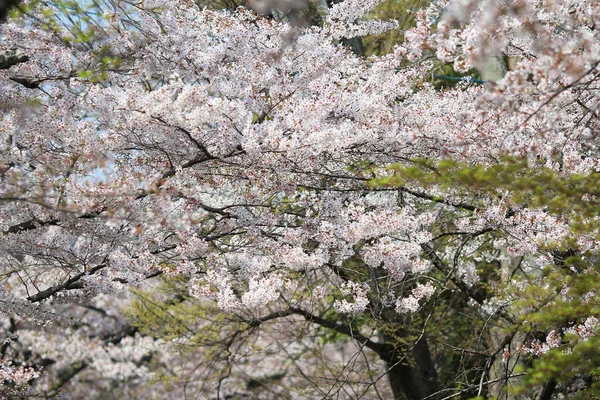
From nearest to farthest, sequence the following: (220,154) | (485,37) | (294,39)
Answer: (485,37) → (220,154) → (294,39)

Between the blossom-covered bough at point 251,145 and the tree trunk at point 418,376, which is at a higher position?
the blossom-covered bough at point 251,145

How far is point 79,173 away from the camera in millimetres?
5441

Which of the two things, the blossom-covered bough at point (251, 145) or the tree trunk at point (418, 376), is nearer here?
the blossom-covered bough at point (251, 145)

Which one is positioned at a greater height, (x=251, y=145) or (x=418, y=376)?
(x=251, y=145)

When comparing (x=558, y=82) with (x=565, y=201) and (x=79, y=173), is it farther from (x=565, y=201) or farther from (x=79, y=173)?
(x=79, y=173)

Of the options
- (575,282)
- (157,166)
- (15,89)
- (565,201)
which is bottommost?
(575,282)

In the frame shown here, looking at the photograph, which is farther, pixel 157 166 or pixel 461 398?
pixel 461 398

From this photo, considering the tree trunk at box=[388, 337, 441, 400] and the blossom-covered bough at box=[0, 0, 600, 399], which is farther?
the tree trunk at box=[388, 337, 441, 400]

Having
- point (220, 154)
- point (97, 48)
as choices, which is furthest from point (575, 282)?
point (97, 48)

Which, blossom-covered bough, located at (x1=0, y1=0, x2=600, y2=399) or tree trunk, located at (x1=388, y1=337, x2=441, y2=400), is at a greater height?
blossom-covered bough, located at (x1=0, y1=0, x2=600, y2=399)

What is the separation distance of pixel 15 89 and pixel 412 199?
4.69m

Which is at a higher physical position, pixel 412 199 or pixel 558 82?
pixel 412 199

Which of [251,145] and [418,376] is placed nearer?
[251,145]

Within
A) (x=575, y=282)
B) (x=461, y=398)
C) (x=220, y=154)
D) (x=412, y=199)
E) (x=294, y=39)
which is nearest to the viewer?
(x=575, y=282)
